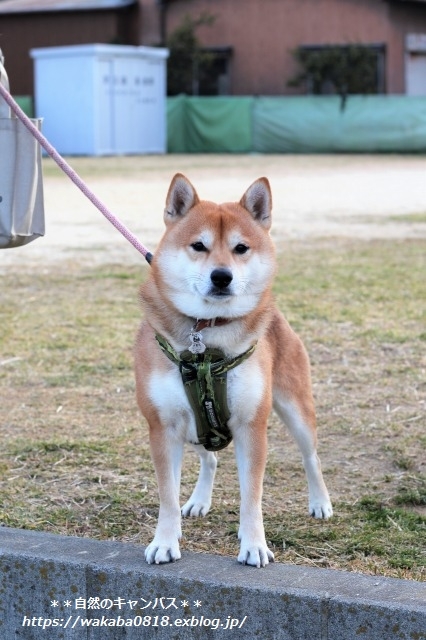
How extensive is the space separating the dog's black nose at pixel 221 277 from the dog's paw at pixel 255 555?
857 millimetres

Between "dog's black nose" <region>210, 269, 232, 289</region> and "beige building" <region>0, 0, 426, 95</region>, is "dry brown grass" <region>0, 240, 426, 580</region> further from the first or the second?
→ "beige building" <region>0, 0, 426, 95</region>

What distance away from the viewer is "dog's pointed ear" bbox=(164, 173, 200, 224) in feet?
11.9

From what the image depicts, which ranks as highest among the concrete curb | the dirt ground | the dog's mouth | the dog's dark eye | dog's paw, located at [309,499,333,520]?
the dog's dark eye

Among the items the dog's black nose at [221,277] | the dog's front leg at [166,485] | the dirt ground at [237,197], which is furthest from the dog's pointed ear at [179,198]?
the dirt ground at [237,197]

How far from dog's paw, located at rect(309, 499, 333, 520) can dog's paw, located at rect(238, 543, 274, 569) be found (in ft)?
2.20

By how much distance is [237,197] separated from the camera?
17.0 metres

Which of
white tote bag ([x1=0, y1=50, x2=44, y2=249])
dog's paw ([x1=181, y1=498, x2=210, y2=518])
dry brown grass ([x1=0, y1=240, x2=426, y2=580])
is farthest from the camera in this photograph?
A: white tote bag ([x1=0, y1=50, x2=44, y2=249])

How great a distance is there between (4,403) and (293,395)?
86.7 inches

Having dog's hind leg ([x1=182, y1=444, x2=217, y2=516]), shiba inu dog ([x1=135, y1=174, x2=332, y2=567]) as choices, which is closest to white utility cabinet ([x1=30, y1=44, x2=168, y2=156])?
dog's hind leg ([x1=182, y1=444, x2=217, y2=516])

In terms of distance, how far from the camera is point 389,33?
116 ft

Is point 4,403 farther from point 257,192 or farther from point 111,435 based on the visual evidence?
point 257,192

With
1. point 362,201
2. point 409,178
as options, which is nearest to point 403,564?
point 362,201

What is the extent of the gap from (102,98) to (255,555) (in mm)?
31056

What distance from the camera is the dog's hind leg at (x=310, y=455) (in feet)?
13.4
